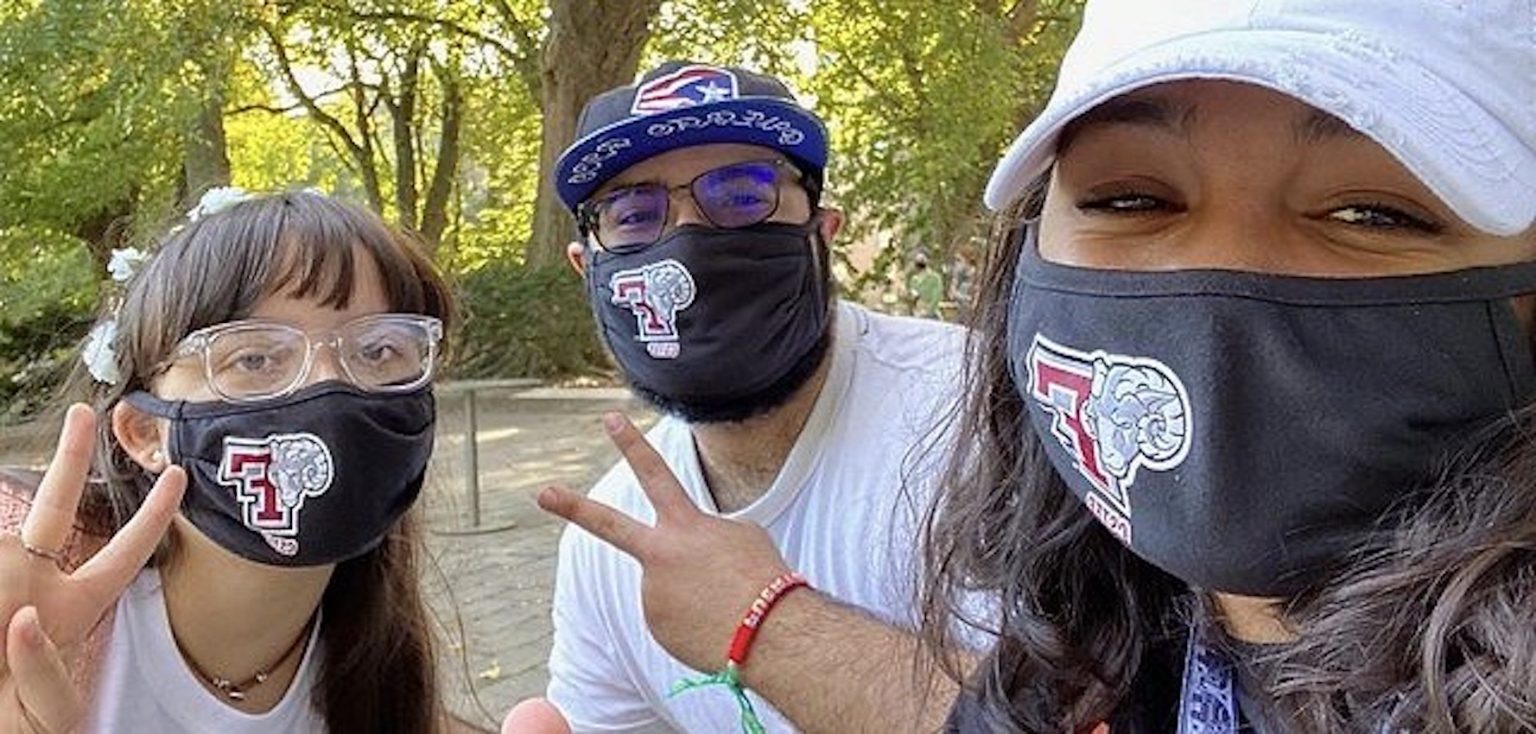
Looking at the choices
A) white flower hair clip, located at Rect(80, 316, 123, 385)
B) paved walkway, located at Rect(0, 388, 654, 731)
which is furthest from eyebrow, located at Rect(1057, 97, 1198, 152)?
white flower hair clip, located at Rect(80, 316, 123, 385)

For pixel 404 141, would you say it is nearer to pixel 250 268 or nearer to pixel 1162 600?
pixel 250 268

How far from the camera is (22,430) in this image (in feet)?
10.6

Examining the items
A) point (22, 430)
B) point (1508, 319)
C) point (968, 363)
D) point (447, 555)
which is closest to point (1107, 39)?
point (1508, 319)

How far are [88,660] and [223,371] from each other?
0.50 meters

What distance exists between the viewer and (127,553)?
1.92 meters

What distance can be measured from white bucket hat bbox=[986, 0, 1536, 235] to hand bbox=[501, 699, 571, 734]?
2.70 feet

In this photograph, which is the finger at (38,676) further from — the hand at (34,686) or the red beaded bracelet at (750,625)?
the red beaded bracelet at (750,625)

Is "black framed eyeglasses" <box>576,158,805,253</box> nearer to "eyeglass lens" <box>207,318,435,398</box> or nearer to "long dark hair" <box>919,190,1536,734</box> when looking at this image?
"eyeglass lens" <box>207,318,435,398</box>

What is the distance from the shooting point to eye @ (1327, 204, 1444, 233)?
3.99 feet

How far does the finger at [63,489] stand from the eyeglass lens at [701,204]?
42.2 inches

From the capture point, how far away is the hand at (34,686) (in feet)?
5.57

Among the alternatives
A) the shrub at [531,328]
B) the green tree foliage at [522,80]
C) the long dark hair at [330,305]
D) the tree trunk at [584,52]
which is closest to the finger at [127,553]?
the long dark hair at [330,305]

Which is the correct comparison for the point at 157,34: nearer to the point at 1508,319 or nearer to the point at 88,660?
the point at 88,660

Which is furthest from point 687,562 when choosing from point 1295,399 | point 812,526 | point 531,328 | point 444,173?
point 444,173
